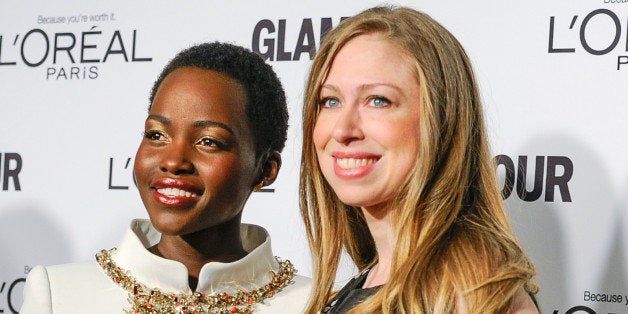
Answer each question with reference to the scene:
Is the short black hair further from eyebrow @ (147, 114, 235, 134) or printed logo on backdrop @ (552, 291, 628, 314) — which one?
printed logo on backdrop @ (552, 291, 628, 314)

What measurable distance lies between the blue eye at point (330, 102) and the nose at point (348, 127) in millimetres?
57

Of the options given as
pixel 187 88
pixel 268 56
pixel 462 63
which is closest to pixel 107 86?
pixel 268 56

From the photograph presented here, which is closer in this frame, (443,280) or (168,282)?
(443,280)

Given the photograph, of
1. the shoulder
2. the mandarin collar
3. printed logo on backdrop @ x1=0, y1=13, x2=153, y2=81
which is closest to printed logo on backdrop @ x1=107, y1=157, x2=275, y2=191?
printed logo on backdrop @ x1=0, y1=13, x2=153, y2=81

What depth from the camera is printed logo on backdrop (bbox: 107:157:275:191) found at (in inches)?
99.0

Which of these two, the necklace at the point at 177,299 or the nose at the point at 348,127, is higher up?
the nose at the point at 348,127

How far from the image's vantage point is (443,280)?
4.34ft

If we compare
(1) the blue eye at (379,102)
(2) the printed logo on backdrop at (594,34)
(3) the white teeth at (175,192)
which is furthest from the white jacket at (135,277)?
(2) the printed logo on backdrop at (594,34)

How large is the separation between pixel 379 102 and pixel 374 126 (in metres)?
0.04

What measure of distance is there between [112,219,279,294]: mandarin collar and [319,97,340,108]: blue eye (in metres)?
0.36

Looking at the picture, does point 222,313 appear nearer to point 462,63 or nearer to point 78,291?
point 78,291

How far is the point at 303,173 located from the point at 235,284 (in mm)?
264

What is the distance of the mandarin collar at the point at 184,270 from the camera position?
171cm

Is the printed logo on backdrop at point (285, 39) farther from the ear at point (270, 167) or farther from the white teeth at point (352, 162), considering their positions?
the white teeth at point (352, 162)
